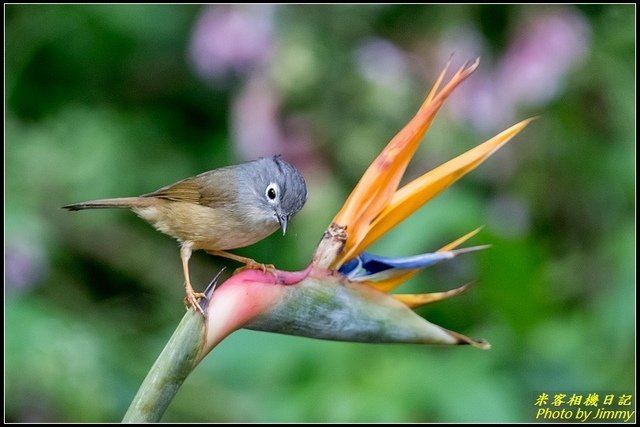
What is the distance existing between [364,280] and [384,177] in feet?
0.67

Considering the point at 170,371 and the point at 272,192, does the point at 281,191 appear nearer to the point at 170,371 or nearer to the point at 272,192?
the point at 272,192

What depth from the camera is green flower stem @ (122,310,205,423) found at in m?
1.53

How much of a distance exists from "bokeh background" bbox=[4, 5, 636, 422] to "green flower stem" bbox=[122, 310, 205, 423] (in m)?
1.68

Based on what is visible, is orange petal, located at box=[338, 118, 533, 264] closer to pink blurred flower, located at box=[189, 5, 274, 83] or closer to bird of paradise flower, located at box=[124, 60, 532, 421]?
bird of paradise flower, located at box=[124, 60, 532, 421]

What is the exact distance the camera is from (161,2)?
188 inches

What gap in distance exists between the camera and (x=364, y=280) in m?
1.75

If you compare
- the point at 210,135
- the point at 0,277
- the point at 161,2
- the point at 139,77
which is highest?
the point at 161,2

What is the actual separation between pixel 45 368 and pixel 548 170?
7.39 feet

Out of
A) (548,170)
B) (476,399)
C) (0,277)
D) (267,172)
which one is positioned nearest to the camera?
(267,172)

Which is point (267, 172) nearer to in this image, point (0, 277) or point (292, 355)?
point (292, 355)

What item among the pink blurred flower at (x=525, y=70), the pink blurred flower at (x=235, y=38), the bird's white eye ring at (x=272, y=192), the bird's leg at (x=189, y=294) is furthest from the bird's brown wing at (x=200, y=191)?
the pink blurred flower at (x=525, y=70)

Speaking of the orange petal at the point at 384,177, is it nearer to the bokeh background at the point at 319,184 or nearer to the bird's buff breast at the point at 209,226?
the bird's buff breast at the point at 209,226

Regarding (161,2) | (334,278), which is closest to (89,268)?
(161,2)

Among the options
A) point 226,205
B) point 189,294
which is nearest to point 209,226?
point 226,205
